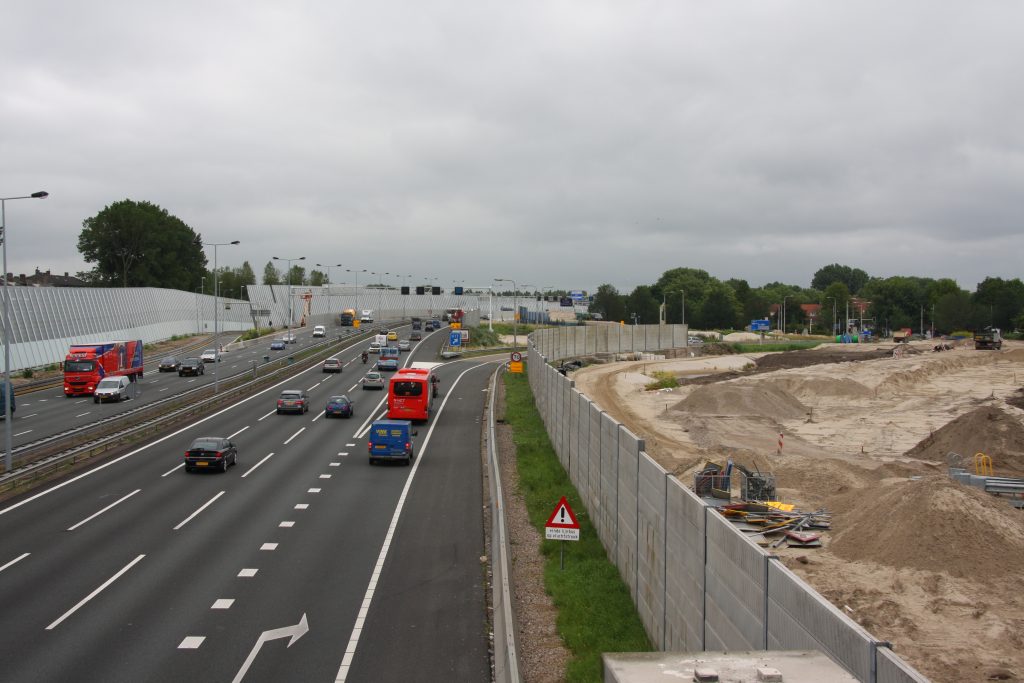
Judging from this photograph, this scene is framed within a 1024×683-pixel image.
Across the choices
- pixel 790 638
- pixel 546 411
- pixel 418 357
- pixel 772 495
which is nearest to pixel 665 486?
pixel 790 638

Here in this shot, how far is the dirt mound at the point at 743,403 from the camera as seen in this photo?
6075 cm

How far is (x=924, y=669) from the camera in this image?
15.3 m

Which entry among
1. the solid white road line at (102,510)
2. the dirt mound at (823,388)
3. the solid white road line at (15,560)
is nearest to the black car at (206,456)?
the solid white road line at (102,510)

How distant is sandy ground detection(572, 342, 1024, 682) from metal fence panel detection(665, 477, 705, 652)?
506 centimetres

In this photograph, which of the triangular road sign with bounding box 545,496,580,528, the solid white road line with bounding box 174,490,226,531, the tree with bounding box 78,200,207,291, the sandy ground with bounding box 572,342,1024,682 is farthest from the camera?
the tree with bounding box 78,200,207,291

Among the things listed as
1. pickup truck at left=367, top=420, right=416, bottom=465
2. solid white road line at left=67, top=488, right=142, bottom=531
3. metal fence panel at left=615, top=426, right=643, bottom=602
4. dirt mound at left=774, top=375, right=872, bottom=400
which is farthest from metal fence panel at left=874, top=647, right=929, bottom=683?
dirt mound at left=774, top=375, right=872, bottom=400

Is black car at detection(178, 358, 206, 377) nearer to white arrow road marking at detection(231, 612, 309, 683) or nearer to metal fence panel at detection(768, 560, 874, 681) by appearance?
white arrow road marking at detection(231, 612, 309, 683)

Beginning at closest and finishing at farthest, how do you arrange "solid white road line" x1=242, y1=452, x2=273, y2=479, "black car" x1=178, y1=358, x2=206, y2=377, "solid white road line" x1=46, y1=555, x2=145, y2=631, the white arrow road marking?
the white arrow road marking → "solid white road line" x1=46, y1=555, x2=145, y2=631 → "solid white road line" x1=242, y1=452, x2=273, y2=479 → "black car" x1=178, y1=358, x2=206, y2=377

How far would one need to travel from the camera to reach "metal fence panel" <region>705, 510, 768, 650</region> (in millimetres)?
10172

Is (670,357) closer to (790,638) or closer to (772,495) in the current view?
(772,495)

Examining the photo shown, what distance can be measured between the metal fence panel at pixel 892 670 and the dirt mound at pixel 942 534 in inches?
594

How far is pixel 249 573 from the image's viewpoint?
20.7 meters

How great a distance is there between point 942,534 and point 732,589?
12730mm

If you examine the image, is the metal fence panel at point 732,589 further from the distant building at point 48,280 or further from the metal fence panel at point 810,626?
the distant building at point 48,280
